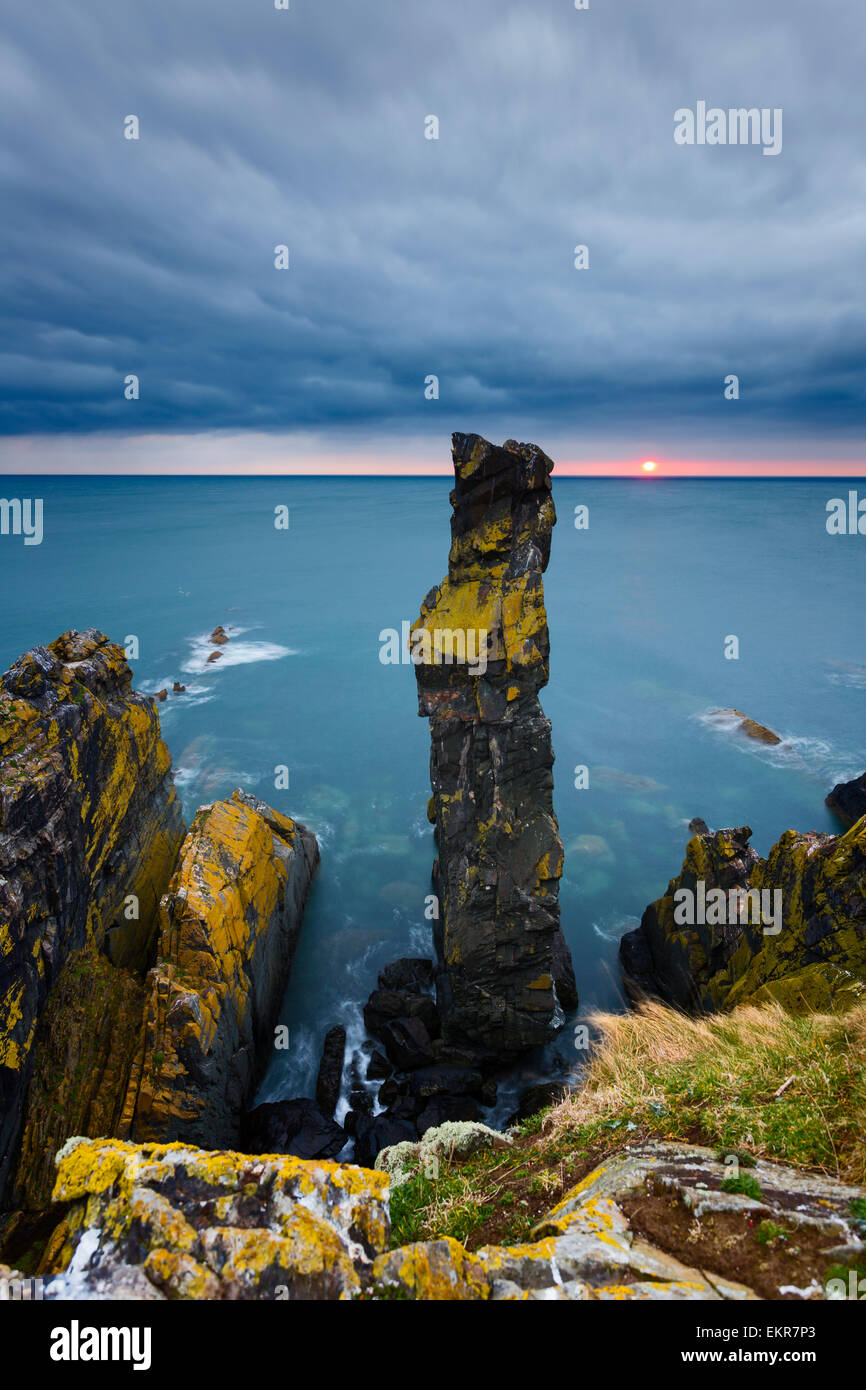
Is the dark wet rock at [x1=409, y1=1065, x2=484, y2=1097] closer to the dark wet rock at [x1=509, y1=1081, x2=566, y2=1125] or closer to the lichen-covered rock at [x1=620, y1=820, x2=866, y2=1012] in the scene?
the dark wet rock at [x1=509, y1=1081, x2=566, y2=1125]

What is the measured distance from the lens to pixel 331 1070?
20.6 metres

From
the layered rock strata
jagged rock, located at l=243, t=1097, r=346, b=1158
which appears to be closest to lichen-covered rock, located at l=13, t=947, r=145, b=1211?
jagged rock, located at l=243, t=1097, r=346, b=1158

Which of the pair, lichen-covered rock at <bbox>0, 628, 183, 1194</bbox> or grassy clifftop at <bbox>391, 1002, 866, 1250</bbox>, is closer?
grassy clifftop at <bbox>391, 1002, 866, 1250</bbox>

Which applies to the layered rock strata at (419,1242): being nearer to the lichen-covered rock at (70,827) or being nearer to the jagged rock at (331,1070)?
the lichen-covered rock at (70,827)

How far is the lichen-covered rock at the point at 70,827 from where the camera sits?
13.3m

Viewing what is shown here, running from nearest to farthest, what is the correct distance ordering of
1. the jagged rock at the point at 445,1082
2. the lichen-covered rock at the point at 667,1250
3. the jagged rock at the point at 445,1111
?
the lichen-covered rock at the point at 667,1250 < the jagged rock at the point at 445,1111 < the jagged rock at the point at 445,1082

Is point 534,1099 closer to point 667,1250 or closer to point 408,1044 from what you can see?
point 408,1044

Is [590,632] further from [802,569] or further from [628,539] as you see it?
[628,539]

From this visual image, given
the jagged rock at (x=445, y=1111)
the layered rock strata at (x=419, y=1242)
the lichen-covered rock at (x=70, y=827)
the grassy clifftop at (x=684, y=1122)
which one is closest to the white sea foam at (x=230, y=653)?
the lichen-covered rock at (x=70, y=827)

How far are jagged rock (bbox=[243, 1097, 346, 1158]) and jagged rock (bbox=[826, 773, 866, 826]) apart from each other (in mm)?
31610

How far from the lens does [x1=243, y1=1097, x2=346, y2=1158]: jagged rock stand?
17.3m

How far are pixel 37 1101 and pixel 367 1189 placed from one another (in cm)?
1137

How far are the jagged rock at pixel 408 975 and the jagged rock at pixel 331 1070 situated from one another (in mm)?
2448

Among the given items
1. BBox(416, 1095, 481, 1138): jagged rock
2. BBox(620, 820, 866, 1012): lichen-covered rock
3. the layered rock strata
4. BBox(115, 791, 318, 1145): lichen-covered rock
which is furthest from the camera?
BBox(416, 1095, 481, 1138): jagged rock
